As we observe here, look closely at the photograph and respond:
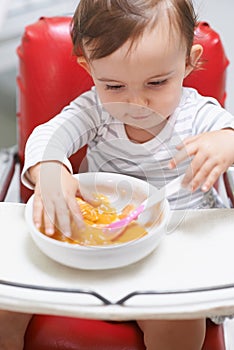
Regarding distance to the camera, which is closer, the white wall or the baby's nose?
the baby's nose

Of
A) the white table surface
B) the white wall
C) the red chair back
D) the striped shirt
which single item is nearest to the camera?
the white table surface

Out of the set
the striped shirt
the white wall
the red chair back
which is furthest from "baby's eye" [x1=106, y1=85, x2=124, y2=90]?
the white wall

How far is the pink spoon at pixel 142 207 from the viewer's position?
0.86m

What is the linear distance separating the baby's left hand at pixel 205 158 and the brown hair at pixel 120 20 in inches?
6.8

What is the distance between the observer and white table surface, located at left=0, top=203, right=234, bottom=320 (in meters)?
0.73

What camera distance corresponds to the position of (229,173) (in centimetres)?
127

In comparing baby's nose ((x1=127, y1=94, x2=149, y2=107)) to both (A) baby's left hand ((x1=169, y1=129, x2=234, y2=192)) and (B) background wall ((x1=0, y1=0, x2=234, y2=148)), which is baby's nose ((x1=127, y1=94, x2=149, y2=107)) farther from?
(B) background wall ((x1=0, y1=0, x2=234, y2=148))

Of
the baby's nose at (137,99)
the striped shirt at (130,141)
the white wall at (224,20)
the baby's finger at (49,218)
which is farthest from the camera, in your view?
the white wall at (224,20)

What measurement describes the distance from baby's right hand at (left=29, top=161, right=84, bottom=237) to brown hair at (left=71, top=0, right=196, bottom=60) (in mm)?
190

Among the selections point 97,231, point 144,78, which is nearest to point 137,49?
point 144,78


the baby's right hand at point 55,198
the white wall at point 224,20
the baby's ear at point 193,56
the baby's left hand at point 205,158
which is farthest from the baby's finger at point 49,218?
the white wall at point 224,20

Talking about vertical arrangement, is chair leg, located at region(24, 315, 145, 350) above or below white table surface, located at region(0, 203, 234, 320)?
below

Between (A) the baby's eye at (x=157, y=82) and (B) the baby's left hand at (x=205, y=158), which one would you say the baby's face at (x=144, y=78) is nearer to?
(A) the baby's eye at (x=157, y=82)

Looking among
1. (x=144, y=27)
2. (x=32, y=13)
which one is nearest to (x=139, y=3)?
(x=144, y=27)
